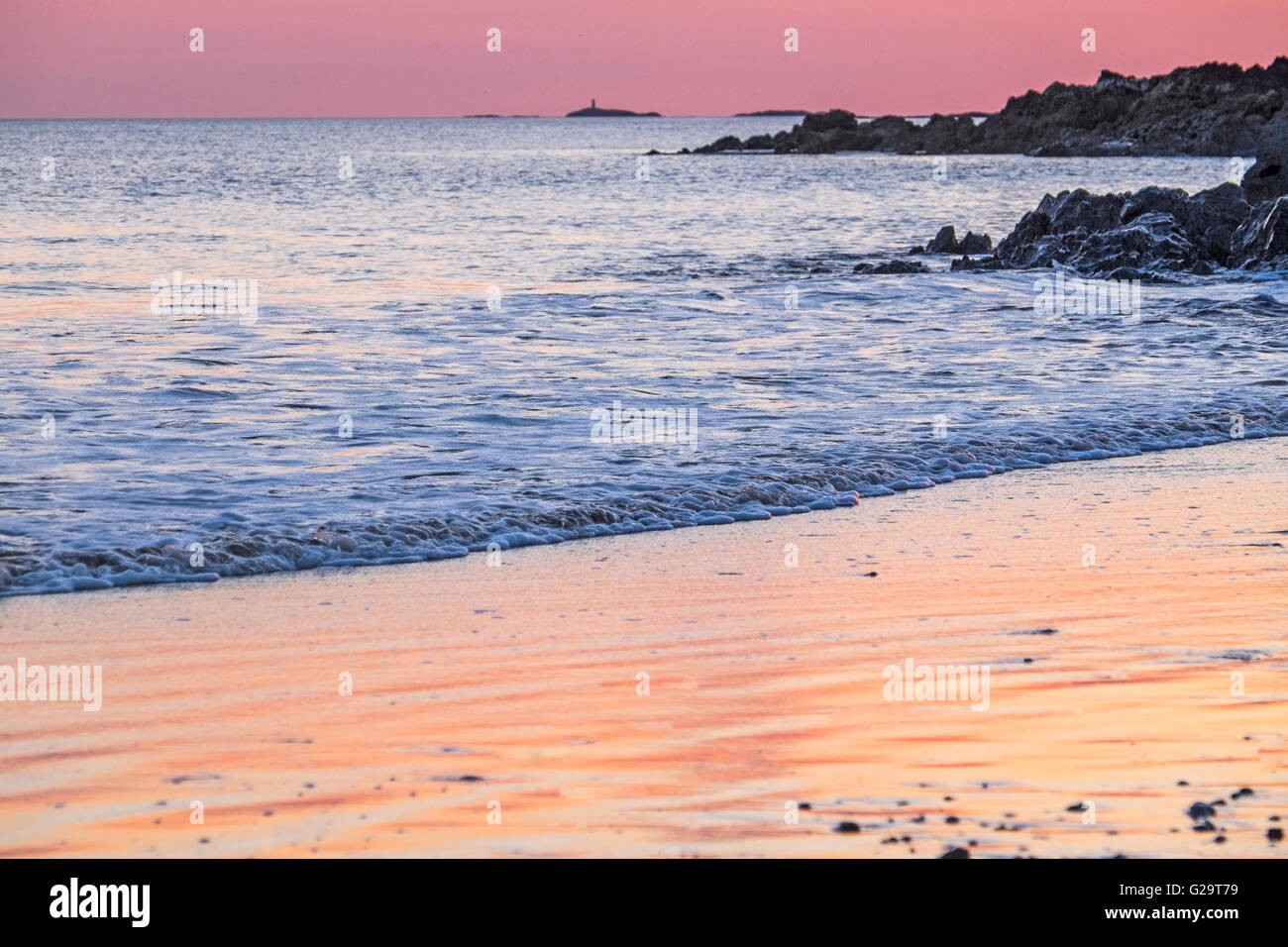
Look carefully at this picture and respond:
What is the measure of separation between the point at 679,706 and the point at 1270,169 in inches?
1051

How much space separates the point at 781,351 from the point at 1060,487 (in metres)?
6.33

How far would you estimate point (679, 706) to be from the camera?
4.80 meters

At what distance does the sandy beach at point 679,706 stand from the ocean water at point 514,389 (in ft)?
3.16

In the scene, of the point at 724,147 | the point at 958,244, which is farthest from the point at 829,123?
the point at 958,244

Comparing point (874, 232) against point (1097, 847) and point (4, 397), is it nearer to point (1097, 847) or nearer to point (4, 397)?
point (4, 397)

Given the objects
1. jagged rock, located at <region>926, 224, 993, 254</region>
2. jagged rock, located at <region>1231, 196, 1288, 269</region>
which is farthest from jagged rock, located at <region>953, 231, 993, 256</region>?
jagged rock, located at <region>1231, 196, 1288, 269</region>

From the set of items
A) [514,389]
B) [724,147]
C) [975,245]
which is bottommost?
[514,389]

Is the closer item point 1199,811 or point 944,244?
point 1199,811

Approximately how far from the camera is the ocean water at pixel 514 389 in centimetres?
782

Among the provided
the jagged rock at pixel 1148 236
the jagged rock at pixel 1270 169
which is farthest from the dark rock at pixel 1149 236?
the jagged rock at pixel 1270 169

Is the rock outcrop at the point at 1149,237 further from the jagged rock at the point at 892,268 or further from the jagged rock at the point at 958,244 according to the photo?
the jagged rock at the point at 958,244

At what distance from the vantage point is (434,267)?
82.3 feet

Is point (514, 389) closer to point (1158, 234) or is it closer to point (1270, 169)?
point (1158, 234)
